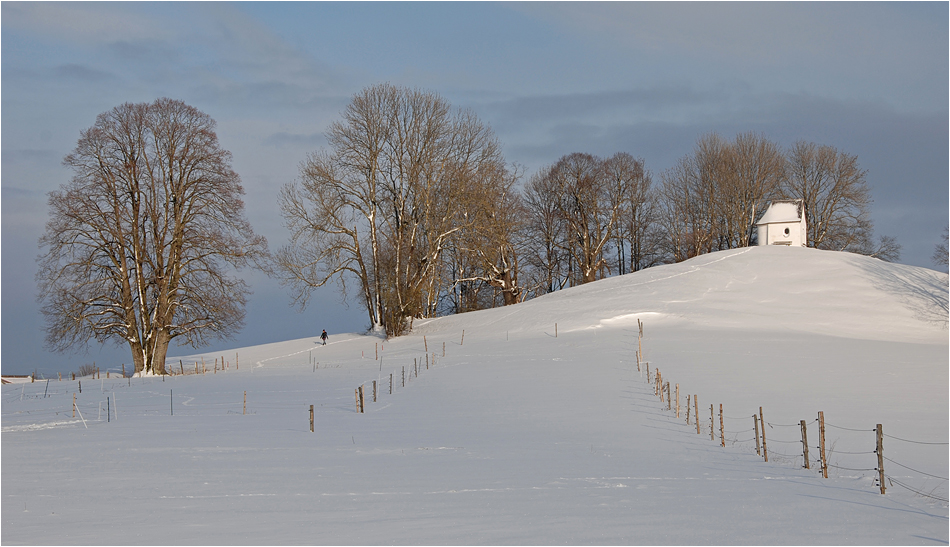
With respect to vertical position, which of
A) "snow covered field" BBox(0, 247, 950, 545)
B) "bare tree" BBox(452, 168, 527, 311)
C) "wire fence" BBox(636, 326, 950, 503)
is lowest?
"wire fence" BBox(636, 326, 950, 503)

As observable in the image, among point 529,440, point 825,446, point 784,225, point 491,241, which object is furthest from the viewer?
point 784,225

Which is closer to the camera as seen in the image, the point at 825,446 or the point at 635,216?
the point at 825,446

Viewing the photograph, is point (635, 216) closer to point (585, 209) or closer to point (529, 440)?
point (585, 209)

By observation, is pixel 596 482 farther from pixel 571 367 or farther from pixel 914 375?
pixel 914 375

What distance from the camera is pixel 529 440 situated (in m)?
16.7

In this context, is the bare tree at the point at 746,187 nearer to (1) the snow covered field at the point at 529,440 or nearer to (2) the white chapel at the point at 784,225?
(2) the white chapel at the point at 784,225

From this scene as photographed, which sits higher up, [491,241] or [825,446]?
[491,241]

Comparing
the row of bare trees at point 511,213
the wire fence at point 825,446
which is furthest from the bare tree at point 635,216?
the wire fence at point 825,446

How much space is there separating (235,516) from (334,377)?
66.4ft

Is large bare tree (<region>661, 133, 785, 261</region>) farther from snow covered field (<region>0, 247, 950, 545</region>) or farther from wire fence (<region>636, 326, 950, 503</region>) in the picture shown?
wire fence (<region>636, 326, 950, 503</region>)

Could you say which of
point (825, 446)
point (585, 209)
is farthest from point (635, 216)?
point (825, 446)

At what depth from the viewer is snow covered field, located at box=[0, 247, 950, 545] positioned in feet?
30.5

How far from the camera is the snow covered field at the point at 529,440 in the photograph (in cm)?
930

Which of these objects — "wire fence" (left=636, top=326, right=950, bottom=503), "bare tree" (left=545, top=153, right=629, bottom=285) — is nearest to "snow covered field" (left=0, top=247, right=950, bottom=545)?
"wire fence" (left=636, top=326, right=950, bottom=503)
